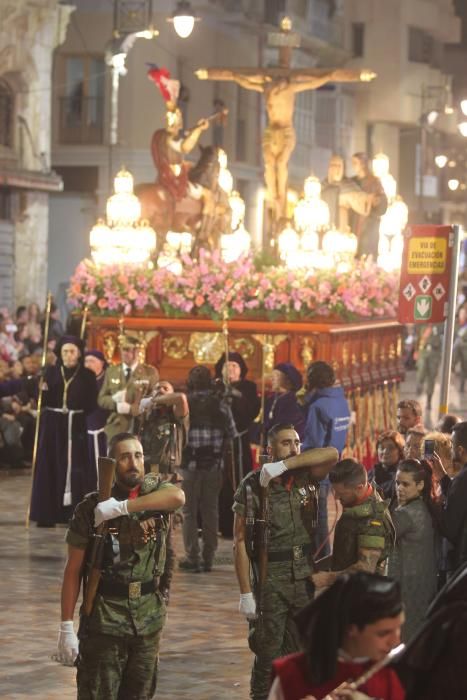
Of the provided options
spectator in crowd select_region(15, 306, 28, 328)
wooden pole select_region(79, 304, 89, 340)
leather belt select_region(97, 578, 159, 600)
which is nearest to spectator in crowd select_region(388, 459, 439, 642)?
leather belt select_region(97, 578, 159, 600)

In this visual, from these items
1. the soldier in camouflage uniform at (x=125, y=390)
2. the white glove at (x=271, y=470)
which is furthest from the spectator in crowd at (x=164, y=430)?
the white glove at (x=271, y=470)

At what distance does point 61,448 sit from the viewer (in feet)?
53.8

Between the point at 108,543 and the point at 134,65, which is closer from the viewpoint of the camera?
the point at 108,543

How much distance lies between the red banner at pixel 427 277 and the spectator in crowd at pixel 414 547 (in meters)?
5.62

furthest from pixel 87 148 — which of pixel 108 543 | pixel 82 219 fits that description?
pixel 108 543

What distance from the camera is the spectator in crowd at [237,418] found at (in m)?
15.5

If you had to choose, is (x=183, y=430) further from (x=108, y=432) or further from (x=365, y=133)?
(x=365, y=133)

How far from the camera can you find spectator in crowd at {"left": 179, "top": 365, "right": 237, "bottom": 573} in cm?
1414

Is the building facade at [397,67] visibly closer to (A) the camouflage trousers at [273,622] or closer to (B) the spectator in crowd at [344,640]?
(A) the camouflage trousers at [273,622]

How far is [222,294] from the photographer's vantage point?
19.3 meters

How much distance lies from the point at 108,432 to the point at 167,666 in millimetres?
5722

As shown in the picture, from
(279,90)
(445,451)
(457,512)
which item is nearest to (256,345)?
(279,90)

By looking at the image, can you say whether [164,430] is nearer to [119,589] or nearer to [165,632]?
[165,632]

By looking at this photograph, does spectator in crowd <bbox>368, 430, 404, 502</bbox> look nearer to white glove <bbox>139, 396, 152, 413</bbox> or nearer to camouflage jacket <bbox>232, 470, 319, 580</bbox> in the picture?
camouflage jacket <bbox>232, 470, 319, 580</bbox>
